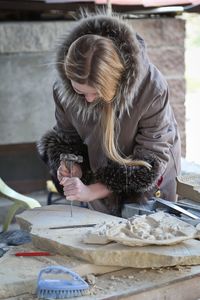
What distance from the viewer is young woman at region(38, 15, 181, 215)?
6.92 feet

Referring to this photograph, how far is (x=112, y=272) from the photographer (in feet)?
5.74

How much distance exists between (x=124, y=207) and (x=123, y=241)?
0.55m

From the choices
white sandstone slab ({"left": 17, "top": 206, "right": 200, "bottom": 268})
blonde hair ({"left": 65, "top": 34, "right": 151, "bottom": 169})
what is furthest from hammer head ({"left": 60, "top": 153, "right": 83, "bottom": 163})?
white sandstone slab ({"left": 17, "top": 206, "right": 200, "bottom": 268})

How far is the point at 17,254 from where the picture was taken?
5.93 ft

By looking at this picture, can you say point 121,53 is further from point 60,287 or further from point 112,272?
point 60,287

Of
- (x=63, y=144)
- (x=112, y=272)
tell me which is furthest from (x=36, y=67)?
(x=112, y=272)

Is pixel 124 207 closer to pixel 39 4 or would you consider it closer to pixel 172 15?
pixel 39 4

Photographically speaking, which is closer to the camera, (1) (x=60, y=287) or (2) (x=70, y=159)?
(1) (x=60, y=287)

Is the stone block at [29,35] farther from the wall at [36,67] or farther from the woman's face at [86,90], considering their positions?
the woman's face at [86,90]

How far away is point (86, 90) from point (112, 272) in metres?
0.66

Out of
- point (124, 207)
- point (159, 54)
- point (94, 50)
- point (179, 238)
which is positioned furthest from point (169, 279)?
point (159, 54)

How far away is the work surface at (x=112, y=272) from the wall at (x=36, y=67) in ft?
6.84

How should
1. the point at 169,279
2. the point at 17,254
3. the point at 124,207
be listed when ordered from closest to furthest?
the point at 169,279, the point at 17,254, the point at 124,207

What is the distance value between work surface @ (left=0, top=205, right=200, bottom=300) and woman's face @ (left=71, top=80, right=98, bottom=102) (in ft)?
1.71
